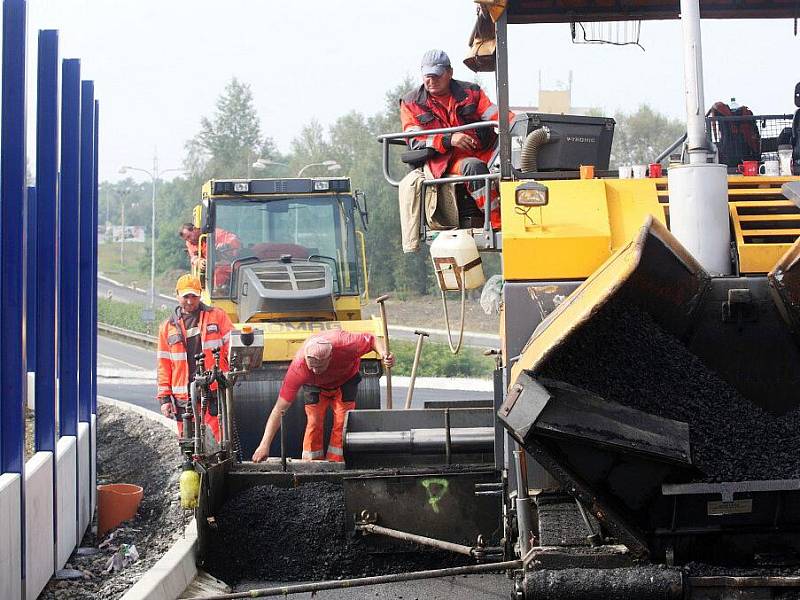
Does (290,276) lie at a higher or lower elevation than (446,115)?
lower

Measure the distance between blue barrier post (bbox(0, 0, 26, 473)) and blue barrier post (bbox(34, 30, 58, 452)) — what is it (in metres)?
1.00

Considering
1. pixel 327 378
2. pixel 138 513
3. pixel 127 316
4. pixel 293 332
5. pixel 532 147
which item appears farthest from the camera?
pixel 127 316

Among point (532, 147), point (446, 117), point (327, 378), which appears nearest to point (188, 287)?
point (327, 378)

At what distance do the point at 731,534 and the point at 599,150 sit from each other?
2757mm

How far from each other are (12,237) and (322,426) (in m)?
3.87

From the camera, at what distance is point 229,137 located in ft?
250

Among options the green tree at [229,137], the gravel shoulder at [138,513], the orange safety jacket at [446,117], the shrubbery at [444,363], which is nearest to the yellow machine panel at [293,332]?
the gravel shoulder at [138,513]

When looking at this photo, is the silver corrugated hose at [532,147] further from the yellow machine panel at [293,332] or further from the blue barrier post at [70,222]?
the yellow machine panel at [293,332]

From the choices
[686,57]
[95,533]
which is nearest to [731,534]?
[686,57]

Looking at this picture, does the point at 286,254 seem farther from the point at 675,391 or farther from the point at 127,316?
the point at 127,316

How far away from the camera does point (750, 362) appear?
4.79 metres

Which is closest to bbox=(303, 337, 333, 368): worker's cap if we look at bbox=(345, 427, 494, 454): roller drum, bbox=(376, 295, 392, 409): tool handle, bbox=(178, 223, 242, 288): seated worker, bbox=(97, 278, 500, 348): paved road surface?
bbox=(376, 295, 392, 409): tool handle

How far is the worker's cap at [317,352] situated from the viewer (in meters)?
9.45

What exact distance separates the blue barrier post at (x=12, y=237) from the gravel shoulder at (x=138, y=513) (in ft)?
3.73
